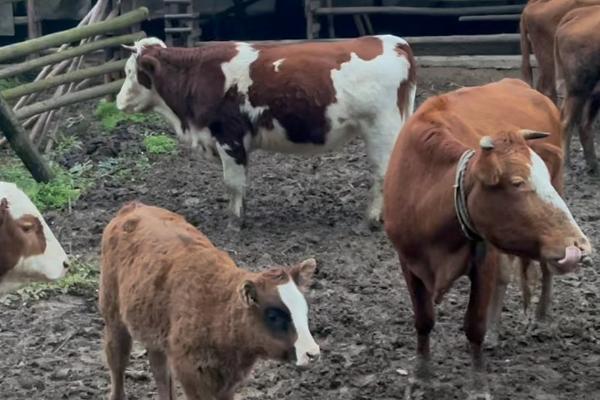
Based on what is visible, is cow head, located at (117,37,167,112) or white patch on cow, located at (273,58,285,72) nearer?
white patch on cow, located at (273,58,285,72)

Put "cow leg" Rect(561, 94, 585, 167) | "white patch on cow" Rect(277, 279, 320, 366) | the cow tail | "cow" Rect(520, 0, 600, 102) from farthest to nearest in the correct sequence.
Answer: the cow tail, "cow" Rect(520, 0, 600, 102), "cow leg" Rect(561, 94, 585, 167), "white patch on cow" Rect(277, 279, 320, 366)

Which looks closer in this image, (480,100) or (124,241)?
(124,241)

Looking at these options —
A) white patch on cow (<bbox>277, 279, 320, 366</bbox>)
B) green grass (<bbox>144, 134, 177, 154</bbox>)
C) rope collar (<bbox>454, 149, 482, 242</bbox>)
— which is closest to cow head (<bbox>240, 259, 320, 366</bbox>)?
white patch on cow (<bbox>277, 279, 320, 366</bbox>)

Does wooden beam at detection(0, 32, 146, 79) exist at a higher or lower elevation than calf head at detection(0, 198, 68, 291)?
lower

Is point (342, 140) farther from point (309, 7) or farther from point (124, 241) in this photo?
point (309, 7)

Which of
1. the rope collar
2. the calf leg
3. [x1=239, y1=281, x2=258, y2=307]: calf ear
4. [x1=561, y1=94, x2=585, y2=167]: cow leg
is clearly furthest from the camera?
[x1=561, y1=94, x2=585, y2=167]: cow leg

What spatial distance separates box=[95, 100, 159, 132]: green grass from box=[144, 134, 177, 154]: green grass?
2.57ft

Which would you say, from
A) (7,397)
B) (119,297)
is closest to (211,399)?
(119,297)

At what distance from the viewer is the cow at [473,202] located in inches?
205

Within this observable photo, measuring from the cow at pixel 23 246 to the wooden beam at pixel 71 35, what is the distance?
6401 mm

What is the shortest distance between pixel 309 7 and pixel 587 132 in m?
5.49

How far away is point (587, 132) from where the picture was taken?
36.4 feet

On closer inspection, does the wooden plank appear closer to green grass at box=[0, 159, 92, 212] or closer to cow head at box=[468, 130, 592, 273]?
green grass at box=[0, 159, 92, 212]

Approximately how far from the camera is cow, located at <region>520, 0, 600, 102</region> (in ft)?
39.6
